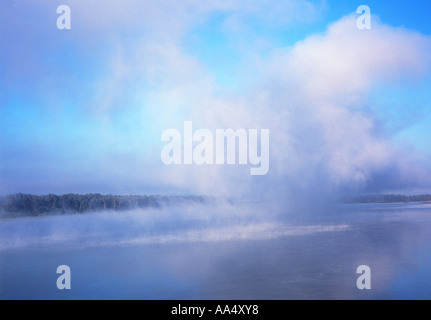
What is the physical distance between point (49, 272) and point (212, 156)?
2.86m

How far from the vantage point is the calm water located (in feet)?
14.6

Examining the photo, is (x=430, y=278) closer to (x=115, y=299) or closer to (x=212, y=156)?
(x=212, y=156)

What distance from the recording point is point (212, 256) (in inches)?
219

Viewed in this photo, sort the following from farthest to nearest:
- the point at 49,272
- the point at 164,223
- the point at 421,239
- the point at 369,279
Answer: the point at 164,223
the point at 421,239
the point at 49,272
the point at 369,279

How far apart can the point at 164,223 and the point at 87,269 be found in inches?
119

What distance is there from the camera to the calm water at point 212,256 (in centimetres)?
445

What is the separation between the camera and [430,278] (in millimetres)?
4684
